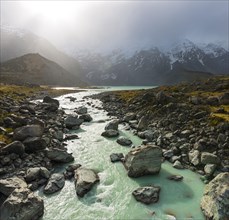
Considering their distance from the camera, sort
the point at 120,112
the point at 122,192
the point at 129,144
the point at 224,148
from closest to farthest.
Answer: the point at 122,192 < the point at 224,148 < the point at 129,144 < the point at 120,112

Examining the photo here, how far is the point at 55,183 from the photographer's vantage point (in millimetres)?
22766

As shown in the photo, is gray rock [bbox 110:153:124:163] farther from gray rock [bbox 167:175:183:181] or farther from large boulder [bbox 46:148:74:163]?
gray rock [bbox 167:175:183:181]

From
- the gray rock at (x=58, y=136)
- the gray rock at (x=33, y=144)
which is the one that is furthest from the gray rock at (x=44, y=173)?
the gray rock at (x=58, y=136)

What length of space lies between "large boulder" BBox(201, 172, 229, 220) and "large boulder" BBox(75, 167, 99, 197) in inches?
360

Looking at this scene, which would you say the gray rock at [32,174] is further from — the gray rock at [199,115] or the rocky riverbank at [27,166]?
the gray rock at [199,115]

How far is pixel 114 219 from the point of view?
18578 millimetres

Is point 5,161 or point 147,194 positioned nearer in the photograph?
point 147,194

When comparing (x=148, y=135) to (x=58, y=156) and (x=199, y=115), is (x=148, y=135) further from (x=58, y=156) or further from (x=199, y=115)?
(x=58, y=156)

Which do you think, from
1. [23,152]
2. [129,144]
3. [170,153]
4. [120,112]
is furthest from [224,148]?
[120,112]

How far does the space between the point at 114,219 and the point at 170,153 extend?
13.2 meters

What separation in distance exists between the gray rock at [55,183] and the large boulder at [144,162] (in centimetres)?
633

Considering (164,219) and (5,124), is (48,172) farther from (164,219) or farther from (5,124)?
(5,124)

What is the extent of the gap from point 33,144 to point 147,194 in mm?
14098

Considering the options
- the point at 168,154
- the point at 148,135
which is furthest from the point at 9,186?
the point at 148,135
